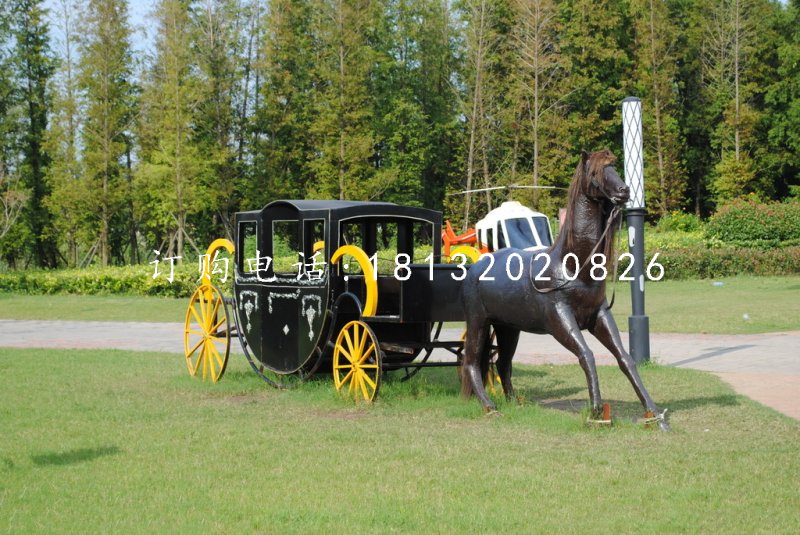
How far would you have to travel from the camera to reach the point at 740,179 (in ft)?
142

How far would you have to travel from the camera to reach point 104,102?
37.0 m

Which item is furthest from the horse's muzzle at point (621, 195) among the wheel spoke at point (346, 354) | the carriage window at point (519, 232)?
the carriage window at point (519, 232)

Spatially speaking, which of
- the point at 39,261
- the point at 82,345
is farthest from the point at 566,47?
the point at 82,345

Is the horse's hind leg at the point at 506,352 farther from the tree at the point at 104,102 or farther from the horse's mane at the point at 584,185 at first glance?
the tree at the point at 104,102

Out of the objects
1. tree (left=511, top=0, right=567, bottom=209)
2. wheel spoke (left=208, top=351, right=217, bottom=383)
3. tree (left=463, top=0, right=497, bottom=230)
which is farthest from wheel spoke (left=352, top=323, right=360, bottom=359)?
tree (left=463, top=0, right=497, bottom=230)

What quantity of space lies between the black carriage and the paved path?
11.0 feet

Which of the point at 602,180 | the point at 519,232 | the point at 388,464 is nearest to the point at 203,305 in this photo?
the point at 388,464

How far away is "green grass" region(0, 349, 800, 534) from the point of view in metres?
5.68

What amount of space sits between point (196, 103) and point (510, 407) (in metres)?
→ 30.2

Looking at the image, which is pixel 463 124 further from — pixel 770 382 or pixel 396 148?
pixel 770 382

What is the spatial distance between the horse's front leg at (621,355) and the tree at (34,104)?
1394 inches

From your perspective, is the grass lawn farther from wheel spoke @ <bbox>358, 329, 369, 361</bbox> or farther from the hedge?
wheel spoke @ <bbox>358, 329, 369, 361</bbox>

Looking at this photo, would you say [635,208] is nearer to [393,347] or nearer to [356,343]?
[393,347]

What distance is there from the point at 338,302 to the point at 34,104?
115 feet
